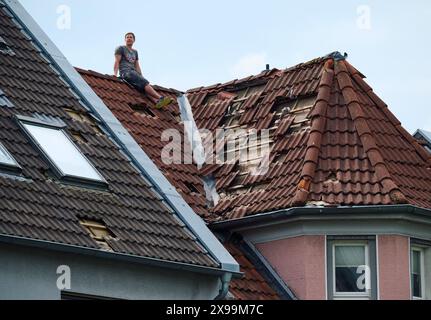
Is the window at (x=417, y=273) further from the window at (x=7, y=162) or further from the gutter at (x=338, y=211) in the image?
the window at (x=7, y=162)

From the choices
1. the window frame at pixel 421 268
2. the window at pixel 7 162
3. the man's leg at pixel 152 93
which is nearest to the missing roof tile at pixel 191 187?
the man's leg at pixel 152 93

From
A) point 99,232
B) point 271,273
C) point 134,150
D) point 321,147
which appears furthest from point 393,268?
point 99,232

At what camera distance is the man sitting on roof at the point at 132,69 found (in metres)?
30.0

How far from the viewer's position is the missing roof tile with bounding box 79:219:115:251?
2170cm

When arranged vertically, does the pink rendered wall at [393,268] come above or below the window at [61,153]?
below

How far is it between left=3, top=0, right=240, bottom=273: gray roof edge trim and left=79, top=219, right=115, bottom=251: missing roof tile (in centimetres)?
187

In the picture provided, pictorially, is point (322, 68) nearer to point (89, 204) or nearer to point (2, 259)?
point (89, 204)

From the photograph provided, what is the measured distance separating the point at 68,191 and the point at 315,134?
5799 millimetres

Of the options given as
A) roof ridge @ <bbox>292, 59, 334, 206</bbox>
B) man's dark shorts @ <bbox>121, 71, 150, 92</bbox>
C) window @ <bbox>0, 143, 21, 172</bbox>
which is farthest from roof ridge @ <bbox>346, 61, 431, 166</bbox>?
window @ <bbox>0, 143, 21, 172</bbox>

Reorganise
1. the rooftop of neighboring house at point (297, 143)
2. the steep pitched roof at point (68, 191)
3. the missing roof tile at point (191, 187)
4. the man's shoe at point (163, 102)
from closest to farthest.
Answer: the steep pitched roof at point (68, 191)
the rooftop of neighboring house at point (297, 143)
the missing roof tile at point (191, 187)
the man's shoe at point (163, 102)

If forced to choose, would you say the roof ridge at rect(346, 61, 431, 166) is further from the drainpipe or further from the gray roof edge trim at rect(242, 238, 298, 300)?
the drainpipe

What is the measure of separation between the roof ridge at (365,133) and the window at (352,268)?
0.94 meters

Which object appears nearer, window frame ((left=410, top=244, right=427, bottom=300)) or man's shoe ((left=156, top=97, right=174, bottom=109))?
window frame ((left=410, top=244, right=427, bottom=300))
